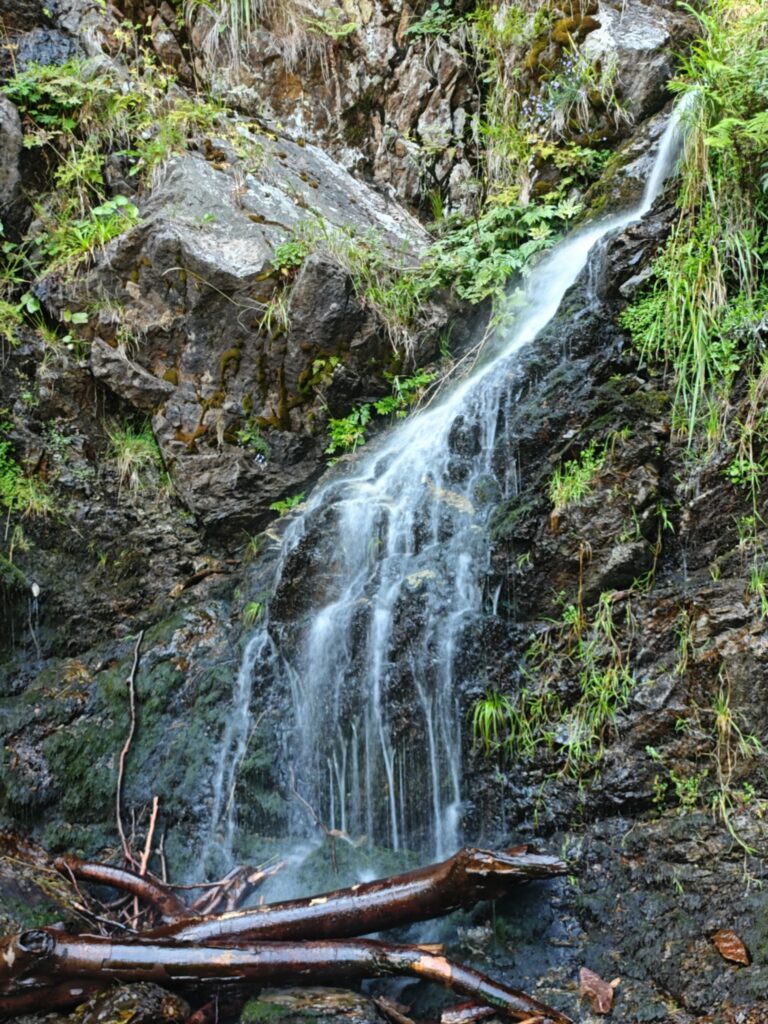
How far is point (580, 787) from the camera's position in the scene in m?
3.75

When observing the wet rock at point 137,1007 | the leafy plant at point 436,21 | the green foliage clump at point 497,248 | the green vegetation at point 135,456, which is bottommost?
the wet rock at point 137,1007

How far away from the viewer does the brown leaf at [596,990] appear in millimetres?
3033

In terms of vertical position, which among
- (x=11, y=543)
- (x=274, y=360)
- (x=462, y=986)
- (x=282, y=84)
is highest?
(x=282, y=84)

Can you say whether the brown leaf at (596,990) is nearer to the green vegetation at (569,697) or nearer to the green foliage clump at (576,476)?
the green vegetation at (569,697)

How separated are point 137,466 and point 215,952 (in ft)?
13.1

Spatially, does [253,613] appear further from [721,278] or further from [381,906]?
[721,278]

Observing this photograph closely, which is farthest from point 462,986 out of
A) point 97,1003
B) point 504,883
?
point 97,1003

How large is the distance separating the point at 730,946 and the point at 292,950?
1.76 metres

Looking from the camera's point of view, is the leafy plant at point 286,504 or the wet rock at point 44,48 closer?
the leafy plant at point 286,504

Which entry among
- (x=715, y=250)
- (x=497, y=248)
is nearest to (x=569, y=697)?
(x=715, y=250)

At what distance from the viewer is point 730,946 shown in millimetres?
3006

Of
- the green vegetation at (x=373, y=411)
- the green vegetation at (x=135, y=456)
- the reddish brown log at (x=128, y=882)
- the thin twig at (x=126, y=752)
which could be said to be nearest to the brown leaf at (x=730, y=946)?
the reddish brown log at (x=128, y=882)

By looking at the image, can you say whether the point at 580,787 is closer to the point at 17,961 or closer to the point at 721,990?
the point at 721,990

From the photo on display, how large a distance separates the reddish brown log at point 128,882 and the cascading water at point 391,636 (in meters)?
0.47
